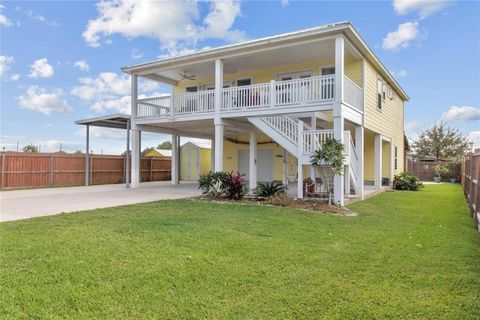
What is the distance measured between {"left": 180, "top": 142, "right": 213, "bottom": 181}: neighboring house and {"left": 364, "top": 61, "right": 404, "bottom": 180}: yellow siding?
10.8 metres

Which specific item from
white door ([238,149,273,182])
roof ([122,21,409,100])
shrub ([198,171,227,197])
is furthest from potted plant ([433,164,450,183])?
shrub ([198,171,227,197])

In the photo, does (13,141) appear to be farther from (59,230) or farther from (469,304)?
(469,304)

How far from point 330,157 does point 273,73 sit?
720cm

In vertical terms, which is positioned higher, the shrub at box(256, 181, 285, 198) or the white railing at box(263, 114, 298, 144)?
the white railing at box(263, 114, 298, 144)

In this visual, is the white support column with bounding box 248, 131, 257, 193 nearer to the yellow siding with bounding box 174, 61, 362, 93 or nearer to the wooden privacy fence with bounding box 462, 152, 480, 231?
the yellow siding with bounding box 174, 61, 362, 93

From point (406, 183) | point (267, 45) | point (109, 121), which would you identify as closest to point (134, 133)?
point (109, 121)

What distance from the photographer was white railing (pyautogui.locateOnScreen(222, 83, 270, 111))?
12.8 meters

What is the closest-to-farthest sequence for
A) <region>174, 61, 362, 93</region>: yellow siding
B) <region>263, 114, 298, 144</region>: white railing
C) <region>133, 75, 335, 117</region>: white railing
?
<region>263, 114, 298, 144</region>: white railing
<region>133, 75, 335, 117</region>: white railing
<region>174, 61, 362, 93</region>: yellow siding

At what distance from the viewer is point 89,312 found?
3160 millimetres

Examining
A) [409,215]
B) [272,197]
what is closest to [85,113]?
[272,197]

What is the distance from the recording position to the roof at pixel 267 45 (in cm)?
1092

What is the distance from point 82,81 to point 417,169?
86.9 feet

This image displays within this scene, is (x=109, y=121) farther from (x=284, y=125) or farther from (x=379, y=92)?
(x=379, y=92)

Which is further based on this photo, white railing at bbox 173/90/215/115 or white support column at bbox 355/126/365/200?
white railing at bbox 173/90/215/115
